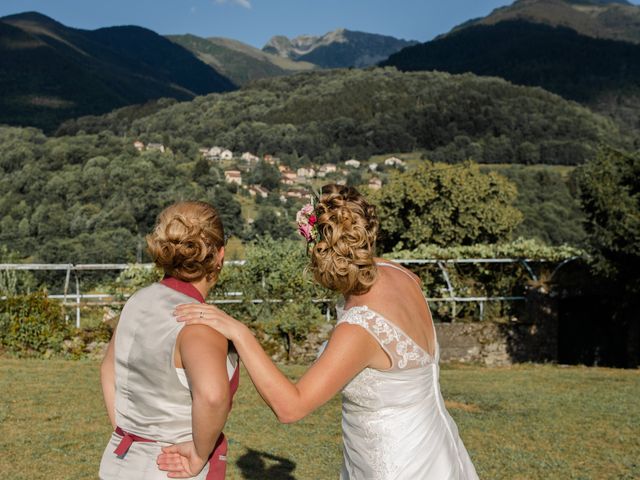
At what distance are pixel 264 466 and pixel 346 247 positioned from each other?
4.06 meters

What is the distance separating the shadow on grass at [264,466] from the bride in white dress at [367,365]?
10.2ft

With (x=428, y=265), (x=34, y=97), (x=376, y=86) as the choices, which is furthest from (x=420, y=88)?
(x=428, y=265)

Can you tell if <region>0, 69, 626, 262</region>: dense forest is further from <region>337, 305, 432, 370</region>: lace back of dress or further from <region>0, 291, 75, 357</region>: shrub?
<region>337, 305, 432, 370</region>: lace back of dress

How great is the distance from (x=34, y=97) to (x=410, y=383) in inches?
6171

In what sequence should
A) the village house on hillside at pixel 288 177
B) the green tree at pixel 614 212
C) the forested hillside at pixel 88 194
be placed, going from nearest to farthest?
1. the green tree at pixel 614 212
2. the forested hillside at pixel 88 194
3. the village house on hillside at pixel 288 177

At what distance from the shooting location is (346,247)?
2309mm

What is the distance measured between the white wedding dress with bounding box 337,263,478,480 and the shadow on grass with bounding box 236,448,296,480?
3153 mm

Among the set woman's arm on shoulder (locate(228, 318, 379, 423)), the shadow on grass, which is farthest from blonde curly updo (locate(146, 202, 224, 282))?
the shadow on grass

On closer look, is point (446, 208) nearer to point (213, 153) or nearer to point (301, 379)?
point (301, 379)

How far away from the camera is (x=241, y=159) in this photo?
92.2m

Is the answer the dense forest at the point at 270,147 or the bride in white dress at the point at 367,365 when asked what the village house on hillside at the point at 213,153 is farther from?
the bride in white dress at the point at 367,365

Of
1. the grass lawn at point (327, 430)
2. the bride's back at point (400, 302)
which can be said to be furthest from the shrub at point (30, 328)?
the bride's back at point (400, 302)

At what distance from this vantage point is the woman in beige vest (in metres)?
2.10

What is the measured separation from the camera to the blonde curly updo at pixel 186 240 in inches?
88.3
